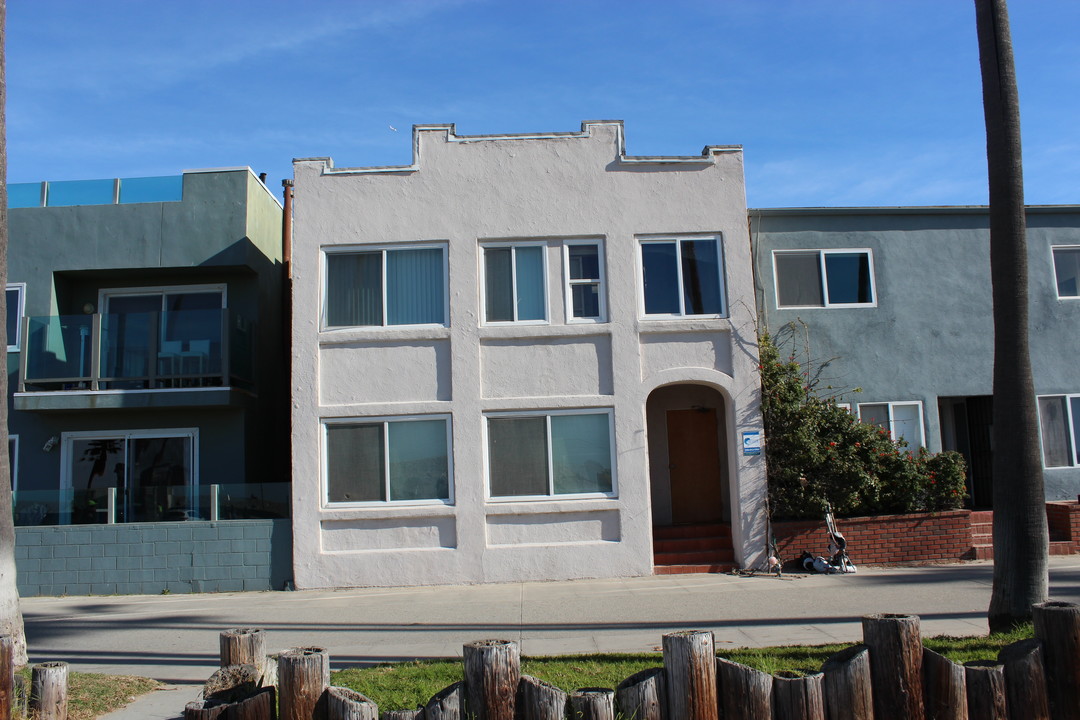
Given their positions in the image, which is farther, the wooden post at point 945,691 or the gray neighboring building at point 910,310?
the gray neighboring building at point 910,310

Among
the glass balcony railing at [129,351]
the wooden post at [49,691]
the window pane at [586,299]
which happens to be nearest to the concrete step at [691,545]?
the window pane at [586,299]

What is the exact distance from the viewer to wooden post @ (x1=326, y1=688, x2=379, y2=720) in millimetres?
4828

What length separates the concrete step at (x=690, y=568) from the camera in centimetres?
1394

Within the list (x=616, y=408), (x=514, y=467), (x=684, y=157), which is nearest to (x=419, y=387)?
(x=514, y=467)

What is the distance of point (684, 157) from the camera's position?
575 inches

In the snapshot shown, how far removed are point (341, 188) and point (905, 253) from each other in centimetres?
1021

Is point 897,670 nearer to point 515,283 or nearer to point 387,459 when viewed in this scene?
point 387,459

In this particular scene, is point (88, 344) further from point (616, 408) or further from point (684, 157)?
point (684, 157)

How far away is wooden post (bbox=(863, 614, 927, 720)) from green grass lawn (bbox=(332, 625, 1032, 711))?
1229 mm

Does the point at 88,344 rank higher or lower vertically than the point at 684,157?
lower

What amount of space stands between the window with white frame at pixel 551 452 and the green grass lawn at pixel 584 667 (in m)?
6.17

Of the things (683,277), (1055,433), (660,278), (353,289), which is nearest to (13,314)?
(353,289)

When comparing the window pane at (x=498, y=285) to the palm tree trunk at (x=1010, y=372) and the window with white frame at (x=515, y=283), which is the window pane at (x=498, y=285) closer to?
the window with white frame at (x=515, y=283)

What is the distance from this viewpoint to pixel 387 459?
1402cm
